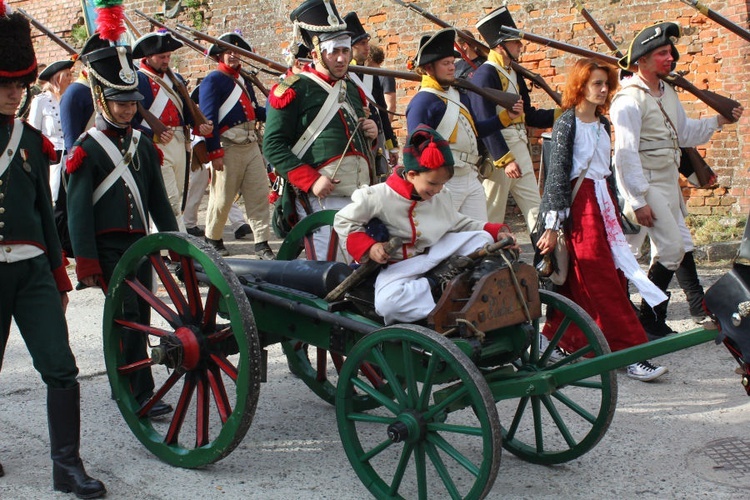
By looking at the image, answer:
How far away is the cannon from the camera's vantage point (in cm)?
367

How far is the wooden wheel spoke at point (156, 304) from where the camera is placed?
4.39 m

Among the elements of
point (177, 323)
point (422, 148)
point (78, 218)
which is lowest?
point (177, 323)

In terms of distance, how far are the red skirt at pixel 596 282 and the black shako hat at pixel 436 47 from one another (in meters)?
1.19

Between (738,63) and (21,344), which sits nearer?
(21,344)

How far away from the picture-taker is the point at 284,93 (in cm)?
570

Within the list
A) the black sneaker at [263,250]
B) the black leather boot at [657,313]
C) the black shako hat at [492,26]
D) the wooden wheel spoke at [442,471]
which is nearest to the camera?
the wooden wheel spoke at [442,471]

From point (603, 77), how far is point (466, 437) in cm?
233

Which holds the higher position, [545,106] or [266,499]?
[545,106]

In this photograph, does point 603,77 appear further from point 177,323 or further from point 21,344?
point 21,344

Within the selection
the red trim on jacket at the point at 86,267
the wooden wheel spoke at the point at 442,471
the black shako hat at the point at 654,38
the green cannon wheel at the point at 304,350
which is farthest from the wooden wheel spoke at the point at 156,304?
the black shako hat at the point at 654,38

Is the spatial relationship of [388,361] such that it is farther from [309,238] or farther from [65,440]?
[309,238]

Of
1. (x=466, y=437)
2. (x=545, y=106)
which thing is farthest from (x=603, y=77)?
(x=545, y=106)

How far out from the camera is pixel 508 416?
4.96m

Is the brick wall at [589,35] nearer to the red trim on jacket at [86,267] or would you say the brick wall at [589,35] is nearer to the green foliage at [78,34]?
the green foliage at [78,34]
